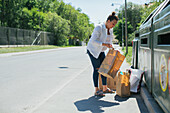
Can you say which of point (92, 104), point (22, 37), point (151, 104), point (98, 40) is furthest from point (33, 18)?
point (151, 104)

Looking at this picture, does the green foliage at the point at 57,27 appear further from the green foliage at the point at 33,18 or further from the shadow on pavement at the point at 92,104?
the shadow on pavement at the point at 92,104

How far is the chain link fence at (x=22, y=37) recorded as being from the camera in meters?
33.4

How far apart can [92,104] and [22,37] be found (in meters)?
36.7

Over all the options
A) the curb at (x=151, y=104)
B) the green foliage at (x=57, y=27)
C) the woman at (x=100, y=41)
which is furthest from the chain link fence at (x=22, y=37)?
the curb at (x=151, y=104)

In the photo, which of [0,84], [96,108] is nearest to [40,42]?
[0,84]

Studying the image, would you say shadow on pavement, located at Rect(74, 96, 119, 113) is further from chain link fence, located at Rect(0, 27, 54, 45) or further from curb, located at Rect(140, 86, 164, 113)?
chain link fence, located at Rect(0, 27, 54, 45)

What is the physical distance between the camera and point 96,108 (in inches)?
164

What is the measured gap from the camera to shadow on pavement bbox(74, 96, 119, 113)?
13.4 feet

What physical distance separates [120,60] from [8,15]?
167 ft

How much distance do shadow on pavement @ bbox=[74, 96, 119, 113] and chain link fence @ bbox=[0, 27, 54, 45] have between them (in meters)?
30.7

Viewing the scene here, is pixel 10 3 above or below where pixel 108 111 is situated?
above

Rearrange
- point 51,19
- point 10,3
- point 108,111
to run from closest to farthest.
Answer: point 108,111 → point 10,3 → point 51,19

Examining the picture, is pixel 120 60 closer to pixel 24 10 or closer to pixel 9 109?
pixel 9 109

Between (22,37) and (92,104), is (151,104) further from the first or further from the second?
(22,37)
